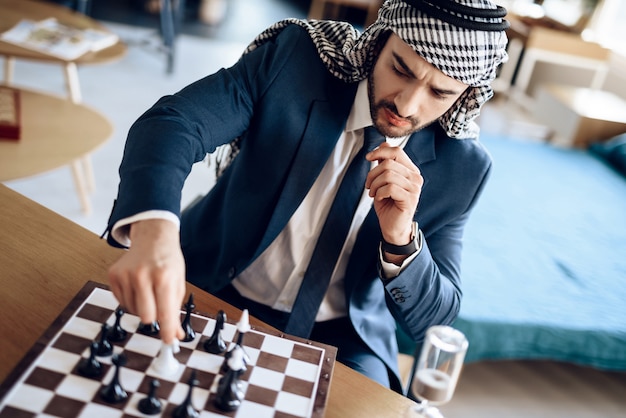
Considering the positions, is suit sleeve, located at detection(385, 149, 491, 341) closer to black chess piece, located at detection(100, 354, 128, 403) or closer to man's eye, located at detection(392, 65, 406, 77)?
man's eye, located at detection(392, 65, 406, 77)

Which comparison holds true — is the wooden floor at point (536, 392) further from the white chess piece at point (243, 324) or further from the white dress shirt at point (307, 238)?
the white chess piece at point (243, 324)

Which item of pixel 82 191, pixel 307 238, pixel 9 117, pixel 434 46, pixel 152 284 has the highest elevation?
pixel 434 46

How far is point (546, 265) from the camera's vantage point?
8.39 feet

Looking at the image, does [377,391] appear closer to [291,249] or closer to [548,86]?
[291,249]

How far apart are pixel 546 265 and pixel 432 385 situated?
1754 millimetres

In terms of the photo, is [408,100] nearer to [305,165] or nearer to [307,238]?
[305,165]

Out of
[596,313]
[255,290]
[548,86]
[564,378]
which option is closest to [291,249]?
[255,290]

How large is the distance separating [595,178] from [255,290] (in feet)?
8.51

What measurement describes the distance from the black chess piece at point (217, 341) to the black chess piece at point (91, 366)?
6.9 inches

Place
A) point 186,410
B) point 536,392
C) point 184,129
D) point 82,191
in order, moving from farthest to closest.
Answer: point 82,191
point 536,392
point 184,129
point 186,410

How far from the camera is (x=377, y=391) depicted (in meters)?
1.04

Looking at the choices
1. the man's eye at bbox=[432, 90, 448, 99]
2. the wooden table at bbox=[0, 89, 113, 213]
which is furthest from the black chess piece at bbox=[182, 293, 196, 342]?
the wooden table at bbox=[0, 89, 113, 213]

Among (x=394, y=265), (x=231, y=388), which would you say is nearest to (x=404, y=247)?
(x=394, y=265)

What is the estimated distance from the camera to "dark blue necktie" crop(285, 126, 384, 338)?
1.41 meters
